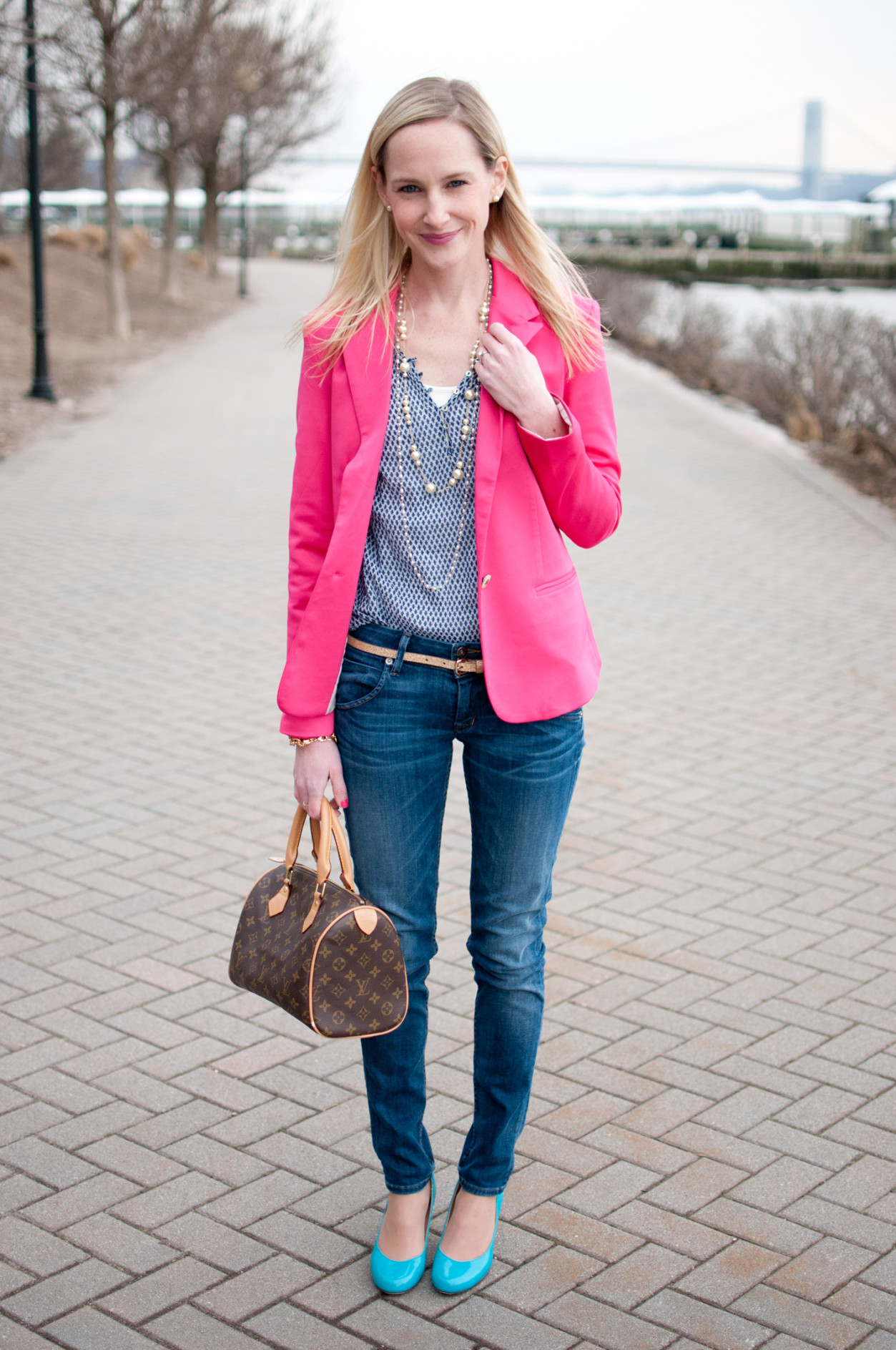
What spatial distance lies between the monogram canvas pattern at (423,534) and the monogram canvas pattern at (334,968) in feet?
1.58

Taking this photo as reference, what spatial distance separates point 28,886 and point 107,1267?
71.2 inches

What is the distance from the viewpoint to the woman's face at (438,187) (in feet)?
6.79

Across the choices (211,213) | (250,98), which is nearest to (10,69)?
(250,98)

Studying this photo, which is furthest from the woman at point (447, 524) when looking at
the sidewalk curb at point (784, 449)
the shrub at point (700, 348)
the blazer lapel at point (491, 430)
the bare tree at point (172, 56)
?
the bare tree at point (172, 56)

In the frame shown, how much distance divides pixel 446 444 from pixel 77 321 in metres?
23.5

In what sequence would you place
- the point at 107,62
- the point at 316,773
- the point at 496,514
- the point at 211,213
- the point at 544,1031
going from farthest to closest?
1. the point at 211,213
2. the point at 107,62
3. the point at 544,1031
4. the point at 316,773
5. the point at 496,514

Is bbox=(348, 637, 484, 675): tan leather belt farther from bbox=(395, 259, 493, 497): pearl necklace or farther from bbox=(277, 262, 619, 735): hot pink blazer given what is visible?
bbox=(395, 259, 493, 497): pearl necklace

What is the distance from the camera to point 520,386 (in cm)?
205

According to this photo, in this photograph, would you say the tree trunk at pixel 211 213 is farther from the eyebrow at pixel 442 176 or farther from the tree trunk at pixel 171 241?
the eyebrow at pixel 442 176

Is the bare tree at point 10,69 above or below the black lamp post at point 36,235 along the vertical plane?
above

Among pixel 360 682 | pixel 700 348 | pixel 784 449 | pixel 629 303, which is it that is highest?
pixel 629 303

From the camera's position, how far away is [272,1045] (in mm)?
3285

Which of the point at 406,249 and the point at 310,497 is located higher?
the point at 406,249

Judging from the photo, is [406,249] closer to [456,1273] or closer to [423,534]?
[423,534]
